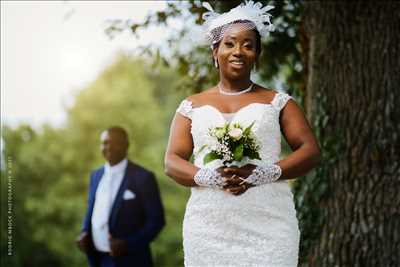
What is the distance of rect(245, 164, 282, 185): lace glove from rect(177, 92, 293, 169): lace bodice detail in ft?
0.35

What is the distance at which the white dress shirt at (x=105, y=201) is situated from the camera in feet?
26.9

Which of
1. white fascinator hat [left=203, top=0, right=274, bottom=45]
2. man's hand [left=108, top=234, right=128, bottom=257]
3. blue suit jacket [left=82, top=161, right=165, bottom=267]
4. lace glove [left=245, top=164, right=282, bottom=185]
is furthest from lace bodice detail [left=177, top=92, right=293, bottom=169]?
blue suit jacket [left=82, top=161, right=165, bottom=267]

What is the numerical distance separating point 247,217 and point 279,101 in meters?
0.71

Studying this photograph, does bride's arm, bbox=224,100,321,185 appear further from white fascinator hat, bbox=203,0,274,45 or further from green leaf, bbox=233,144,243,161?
white fascinator hat, bbox=203,0,274,45

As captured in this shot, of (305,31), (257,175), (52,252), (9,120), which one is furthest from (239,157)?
(52,252)

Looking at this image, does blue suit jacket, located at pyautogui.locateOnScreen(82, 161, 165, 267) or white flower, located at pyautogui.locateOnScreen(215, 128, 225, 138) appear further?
blue suit jacket, located at pyautogui.locateOnScreen(82, 161, 165, 267)

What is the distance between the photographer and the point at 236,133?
4.54 m

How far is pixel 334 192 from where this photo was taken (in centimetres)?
765

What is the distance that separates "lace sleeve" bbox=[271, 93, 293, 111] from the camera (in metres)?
4.83

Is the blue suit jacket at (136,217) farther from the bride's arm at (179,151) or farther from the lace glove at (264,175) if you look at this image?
the lace glove at (264,175)

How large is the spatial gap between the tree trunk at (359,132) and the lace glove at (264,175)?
120 inches

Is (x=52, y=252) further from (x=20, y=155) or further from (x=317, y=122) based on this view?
(x=317, y=122)

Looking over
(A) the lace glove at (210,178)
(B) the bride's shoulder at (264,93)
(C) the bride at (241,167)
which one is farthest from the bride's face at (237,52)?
(A) the lace glove at (210,178)

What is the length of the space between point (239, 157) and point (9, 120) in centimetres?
2490
